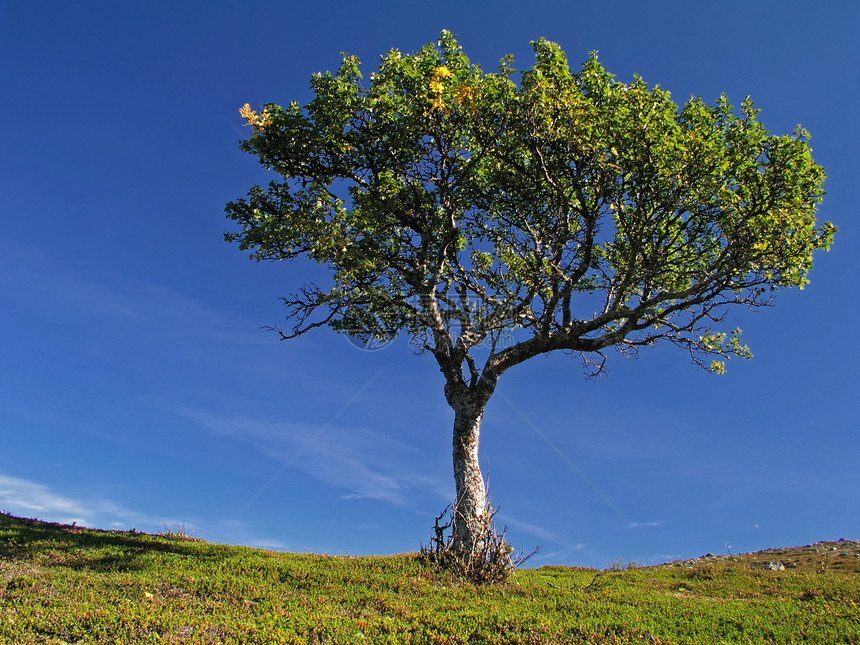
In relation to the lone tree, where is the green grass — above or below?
below

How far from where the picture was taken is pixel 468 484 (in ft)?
62.3

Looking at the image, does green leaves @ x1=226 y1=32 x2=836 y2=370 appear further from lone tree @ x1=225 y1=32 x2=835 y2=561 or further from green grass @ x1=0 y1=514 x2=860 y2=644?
green grass @ x1=0 y1=514 x2=860 y2=644

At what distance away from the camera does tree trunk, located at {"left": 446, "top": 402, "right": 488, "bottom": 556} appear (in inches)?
722

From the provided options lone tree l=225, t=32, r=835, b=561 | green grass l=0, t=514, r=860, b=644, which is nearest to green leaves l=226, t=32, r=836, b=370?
lone tree l=225, t=32, r=835, b=561

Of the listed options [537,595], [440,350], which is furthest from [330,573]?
[440,350]

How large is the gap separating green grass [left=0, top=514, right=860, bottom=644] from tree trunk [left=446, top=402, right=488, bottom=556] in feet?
5.32

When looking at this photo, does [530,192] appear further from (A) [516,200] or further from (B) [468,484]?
(B) [468,484]

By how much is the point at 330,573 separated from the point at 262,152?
46.6 feet

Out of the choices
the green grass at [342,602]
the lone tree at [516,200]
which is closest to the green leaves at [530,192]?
the lone tree at [516,200]

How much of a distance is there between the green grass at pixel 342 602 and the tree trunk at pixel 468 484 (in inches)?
63.8

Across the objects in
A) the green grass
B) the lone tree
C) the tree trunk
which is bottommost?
the green grass

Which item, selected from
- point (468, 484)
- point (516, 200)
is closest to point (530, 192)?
point (516, 200)

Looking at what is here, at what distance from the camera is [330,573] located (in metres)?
16.4

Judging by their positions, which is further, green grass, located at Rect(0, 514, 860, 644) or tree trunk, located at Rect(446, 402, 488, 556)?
tree trunk, located at Rect(446, 402, 488, 556)
